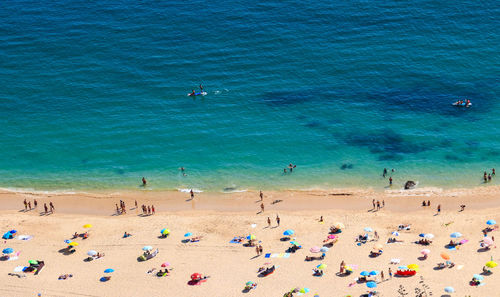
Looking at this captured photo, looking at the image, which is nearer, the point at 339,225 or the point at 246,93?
the point at 339,225

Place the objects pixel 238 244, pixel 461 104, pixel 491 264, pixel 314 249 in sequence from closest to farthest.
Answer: pixel 491 264, pixel 314 249, pixel 238 244, pixel 461 104

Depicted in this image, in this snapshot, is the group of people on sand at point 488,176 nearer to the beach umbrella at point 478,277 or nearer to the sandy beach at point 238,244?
the sandy beach at point 238,244

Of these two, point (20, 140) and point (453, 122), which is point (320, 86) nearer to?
point (453, 122)

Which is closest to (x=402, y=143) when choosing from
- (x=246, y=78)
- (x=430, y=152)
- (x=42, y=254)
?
(x=430, y=152)

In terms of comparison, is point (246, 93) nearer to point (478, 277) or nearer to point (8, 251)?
point (8, 251)

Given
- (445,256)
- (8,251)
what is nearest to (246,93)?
(8,251)

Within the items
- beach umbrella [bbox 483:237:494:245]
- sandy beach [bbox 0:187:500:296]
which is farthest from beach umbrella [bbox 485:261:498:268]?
beach umbrella [bbox 483:237:494:245]
